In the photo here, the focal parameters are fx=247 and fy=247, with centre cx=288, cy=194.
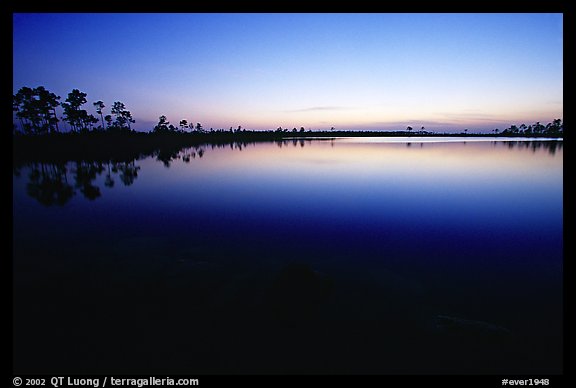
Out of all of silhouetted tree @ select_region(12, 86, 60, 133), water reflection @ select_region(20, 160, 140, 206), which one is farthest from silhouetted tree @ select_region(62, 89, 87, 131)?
water reflection @ select_region(20, 160, 140, 206)

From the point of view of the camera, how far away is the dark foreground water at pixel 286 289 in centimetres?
557

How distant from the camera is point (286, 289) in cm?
715

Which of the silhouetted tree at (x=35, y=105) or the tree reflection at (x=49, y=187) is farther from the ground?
the silhouetted tree at (x=35, y=105)

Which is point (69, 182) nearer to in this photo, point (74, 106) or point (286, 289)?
point (286, 289)

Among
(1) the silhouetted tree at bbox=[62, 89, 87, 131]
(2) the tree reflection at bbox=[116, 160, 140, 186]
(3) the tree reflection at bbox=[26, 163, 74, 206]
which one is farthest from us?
(1) the silhouetted tree at bbox=[62, 89, 87, 131]

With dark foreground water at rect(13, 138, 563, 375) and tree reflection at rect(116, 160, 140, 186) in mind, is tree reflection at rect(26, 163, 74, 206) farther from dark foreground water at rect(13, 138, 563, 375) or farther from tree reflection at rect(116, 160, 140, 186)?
tree reflection at rect(116, 160, 140, 186)

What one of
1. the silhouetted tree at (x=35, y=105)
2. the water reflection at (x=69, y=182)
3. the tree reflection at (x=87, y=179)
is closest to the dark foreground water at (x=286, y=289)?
the water reflection at (x=69, y=182)

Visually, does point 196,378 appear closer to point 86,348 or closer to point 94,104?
point 86,348

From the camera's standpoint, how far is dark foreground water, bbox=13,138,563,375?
5.57 m

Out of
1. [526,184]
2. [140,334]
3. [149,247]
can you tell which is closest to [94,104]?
[149,247]

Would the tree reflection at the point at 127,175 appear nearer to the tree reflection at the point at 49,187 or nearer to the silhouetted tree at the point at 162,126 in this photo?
the tree reflection at the point at 49,187

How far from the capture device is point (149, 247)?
10891 millimetres

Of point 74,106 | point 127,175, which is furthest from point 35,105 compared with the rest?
point 127,175

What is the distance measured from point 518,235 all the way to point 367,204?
8.53 metres
